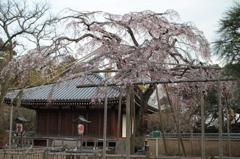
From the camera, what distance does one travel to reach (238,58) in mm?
4504

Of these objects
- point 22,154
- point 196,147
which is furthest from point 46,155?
point 196,147

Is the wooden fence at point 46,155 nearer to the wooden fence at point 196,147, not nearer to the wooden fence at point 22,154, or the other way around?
the wooden fence at point 22,154

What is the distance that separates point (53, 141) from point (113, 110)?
439 centimetres

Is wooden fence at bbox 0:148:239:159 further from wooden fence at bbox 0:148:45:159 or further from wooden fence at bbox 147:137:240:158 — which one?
wooden fence at bbox 147:137:240:158

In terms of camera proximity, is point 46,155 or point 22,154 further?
point 46,155

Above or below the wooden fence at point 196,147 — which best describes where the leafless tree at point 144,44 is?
above

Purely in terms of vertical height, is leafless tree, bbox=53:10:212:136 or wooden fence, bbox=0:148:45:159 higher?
leafless tree, bbox=53:10:212:136

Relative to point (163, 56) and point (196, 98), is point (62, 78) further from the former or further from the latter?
point (196, 98)

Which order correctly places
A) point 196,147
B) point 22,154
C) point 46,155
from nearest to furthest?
point 22,154 < point 46,155 < point 196,147

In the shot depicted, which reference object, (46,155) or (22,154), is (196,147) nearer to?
(46,155)

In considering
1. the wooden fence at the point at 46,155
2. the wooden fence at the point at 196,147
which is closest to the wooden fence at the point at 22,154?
the wooden fence at the point at 46,155

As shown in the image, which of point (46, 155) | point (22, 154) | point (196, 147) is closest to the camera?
point (22, 154)

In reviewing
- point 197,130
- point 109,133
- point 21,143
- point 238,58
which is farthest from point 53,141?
point 238,58

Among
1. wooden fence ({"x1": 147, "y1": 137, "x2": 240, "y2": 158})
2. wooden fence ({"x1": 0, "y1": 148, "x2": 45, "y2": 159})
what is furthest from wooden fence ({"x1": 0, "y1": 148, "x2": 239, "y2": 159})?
wooden fence ({"x1": 147, "y1": 137, "x2": 240, "y2": 158})
